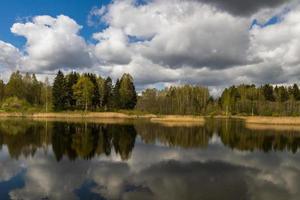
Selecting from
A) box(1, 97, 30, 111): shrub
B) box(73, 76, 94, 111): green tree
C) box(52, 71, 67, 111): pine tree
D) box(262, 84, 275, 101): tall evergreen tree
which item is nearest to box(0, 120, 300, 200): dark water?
box(52, 71, 67, 111): pine tree

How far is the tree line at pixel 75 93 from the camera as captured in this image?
103 metres

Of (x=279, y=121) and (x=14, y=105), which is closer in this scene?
(x=279, y=121)

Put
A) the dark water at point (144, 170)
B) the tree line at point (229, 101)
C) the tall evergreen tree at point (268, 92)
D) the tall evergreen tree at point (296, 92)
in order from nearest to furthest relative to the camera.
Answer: the dark water at point (144, 170)
the tree line at point (229, 101)
the tall evergreen tree at point (296, 92)
the tall evergreen tree at point (268, 92)

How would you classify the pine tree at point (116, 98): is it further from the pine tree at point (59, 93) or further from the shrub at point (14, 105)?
the shrub at point (14, 105)

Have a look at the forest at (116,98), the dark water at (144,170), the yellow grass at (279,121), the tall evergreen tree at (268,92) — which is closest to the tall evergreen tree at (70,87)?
the forest at (116,98)

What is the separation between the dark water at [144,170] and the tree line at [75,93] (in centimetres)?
6604

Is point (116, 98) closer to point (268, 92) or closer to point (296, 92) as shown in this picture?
point (268, 92)

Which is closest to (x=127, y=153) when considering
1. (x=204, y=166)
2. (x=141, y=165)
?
(x=141, y=165)

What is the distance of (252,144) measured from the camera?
40125 mm

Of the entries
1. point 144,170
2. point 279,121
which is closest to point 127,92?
point 279,121

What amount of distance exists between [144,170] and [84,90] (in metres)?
82.9

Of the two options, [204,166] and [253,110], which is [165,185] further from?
[253,110]

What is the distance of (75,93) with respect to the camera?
339 feet

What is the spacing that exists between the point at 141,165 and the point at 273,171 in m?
9.77
